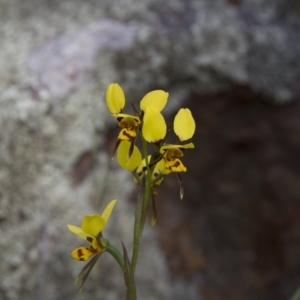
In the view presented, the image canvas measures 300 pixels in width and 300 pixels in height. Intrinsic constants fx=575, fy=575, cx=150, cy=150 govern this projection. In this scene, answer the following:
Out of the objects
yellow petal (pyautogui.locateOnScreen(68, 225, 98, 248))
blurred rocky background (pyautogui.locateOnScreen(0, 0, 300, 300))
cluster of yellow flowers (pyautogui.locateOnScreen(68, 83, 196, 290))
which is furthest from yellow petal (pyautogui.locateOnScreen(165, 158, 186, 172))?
blurred rocky background (pyautogui.locateOnScreen(0, 0, 300, 300))

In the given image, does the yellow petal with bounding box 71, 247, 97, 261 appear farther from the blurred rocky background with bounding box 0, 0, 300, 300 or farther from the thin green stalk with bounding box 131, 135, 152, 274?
the blurred rocky background with bounding box 0, 0, 300, 300

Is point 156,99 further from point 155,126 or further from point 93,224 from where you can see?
point 93,224

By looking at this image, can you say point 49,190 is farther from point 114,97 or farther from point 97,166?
point 114,97

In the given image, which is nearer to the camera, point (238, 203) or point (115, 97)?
point (115, 97)

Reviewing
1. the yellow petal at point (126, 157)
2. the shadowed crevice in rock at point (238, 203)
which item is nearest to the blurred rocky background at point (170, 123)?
the shadowed crevice in rock at point (238, 203)

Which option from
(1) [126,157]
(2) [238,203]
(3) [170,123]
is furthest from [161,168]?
(2) [238,203]
